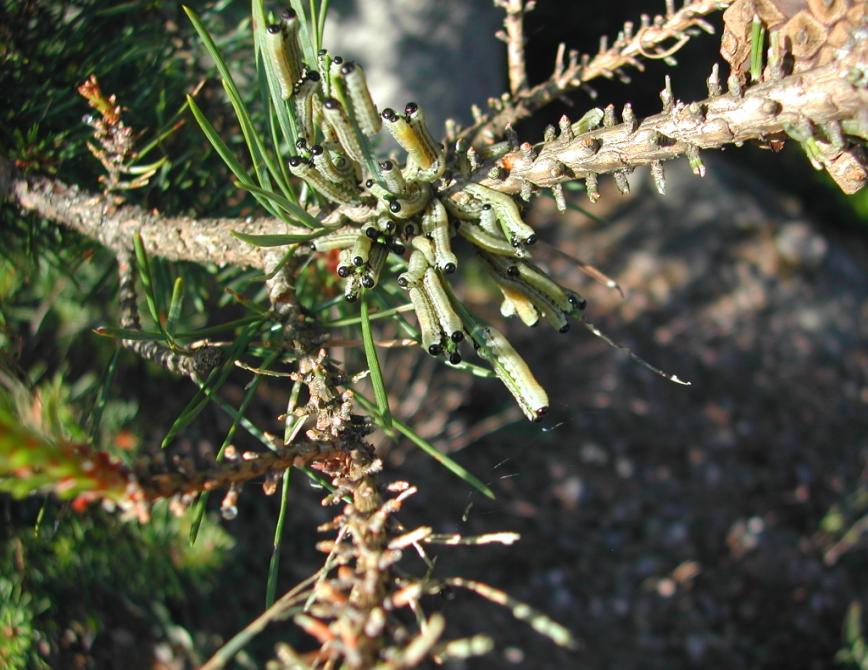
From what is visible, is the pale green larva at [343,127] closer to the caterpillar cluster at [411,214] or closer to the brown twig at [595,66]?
the caterpillar cluster at [411,214]

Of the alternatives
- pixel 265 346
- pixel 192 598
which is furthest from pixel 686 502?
pixel 265 346

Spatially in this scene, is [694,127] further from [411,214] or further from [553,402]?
[553,402]

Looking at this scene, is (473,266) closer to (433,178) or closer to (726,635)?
(726,635)

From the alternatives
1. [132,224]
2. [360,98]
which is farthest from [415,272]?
[132,224]

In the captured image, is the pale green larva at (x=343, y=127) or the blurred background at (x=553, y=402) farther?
the blurred background at (x=553, y=402)

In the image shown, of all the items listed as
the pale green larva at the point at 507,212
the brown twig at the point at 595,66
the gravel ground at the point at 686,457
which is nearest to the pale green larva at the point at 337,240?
the pale green larva at the point at 507,212
